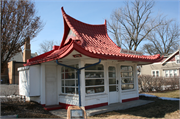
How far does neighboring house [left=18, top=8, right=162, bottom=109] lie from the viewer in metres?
7.20

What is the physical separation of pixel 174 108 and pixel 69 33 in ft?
20.5

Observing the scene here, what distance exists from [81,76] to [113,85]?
226cm

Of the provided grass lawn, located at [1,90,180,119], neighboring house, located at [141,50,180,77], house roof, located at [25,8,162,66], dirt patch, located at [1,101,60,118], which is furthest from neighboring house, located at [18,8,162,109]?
neighboring house, located at [141,50,180,77]

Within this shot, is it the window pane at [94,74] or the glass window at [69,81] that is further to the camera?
the glass window at [69,81]

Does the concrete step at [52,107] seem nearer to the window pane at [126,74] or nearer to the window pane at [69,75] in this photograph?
the window pane at [69,75]

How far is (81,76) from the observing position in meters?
6.92

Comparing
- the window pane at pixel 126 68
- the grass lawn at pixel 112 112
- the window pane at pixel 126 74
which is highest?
the window pane at pixel 126 68

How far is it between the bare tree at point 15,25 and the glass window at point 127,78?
5.51 meters

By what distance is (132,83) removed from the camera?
9.42m

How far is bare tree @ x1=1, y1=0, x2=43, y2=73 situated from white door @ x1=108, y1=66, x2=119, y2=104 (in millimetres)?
4836

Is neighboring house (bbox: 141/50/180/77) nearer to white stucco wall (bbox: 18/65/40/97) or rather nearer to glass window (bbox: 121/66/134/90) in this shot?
glass window (bbox: 121/66/134/90)

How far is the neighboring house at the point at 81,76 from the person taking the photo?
284 inches

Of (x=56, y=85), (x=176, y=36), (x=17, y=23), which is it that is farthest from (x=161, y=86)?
(x=176, y=36)

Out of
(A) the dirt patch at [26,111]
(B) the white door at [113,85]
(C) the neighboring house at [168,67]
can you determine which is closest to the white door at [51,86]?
(A) the dirt patch at [26,111]
